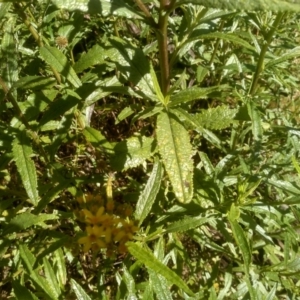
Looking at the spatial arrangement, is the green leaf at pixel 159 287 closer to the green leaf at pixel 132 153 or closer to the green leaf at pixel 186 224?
the green leaf at pixel 186 224

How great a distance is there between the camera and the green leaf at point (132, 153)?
4.57 feet

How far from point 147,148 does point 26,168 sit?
38 cm

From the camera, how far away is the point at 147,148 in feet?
4.68

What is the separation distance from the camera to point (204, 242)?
1829 mm

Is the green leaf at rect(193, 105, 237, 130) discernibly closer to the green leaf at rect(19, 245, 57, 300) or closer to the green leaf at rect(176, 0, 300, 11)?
the green leaf at rect(176, 0, 300, 11)

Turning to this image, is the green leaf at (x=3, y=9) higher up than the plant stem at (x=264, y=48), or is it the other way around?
the green leaf at (x=3, y=9)

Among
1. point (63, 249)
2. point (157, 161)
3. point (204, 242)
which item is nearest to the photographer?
point (157, 161)

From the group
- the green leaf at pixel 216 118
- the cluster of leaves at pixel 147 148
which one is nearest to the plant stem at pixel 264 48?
the cluster of leaves at pixel 147 148

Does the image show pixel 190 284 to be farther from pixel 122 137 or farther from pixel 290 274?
pixel 122 137

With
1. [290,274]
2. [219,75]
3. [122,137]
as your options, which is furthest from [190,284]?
[219,75]

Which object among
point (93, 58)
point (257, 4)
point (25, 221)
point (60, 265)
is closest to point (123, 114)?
point (93, 58)

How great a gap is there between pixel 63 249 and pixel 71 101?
77cm

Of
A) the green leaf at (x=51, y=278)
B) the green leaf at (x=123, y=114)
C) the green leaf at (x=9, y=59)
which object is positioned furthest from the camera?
the green leaf at (x=123, y=114)

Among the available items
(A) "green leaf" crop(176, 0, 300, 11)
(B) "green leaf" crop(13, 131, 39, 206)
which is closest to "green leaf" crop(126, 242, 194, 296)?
(B) "green leaf" crop(13, 131, 39, 206)
